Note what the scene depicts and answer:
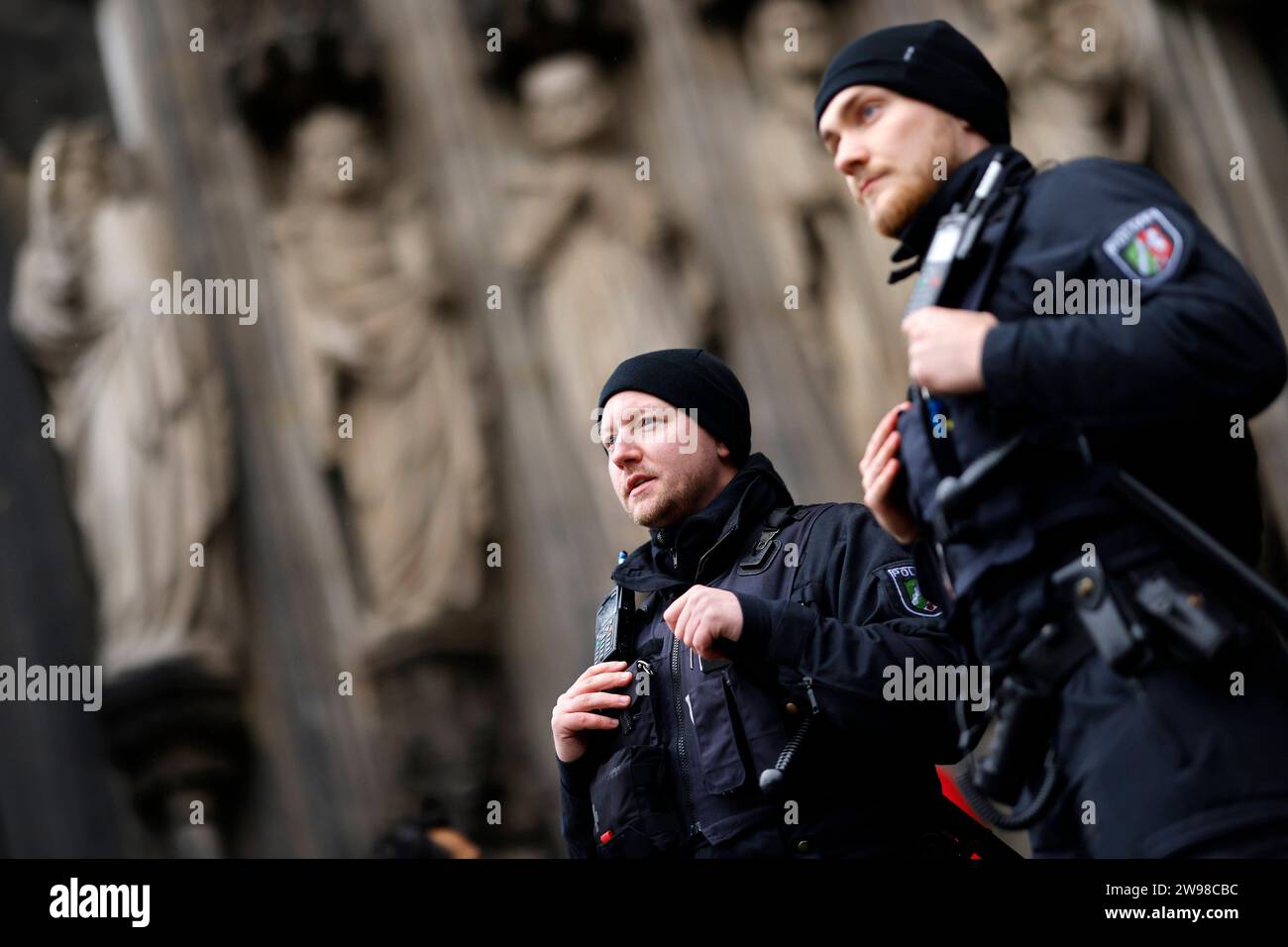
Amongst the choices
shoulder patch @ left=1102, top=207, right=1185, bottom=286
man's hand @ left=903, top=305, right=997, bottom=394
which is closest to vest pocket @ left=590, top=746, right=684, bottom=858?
man's hand @ left=903, top=305, right=997, bottom=394

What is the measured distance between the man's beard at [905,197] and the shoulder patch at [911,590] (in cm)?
52

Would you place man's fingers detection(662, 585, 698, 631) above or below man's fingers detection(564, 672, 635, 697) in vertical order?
above

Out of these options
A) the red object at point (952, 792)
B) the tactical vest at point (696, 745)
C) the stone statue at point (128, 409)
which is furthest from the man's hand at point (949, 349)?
the stone statue at point (128, 409)

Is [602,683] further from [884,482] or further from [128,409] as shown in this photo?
[128,409]

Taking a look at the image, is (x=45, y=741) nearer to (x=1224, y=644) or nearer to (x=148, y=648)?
(x=148, y=648)

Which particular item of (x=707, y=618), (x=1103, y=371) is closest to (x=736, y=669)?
(x=707, y=618)

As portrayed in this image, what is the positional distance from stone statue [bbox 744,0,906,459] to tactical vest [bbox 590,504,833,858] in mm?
3625

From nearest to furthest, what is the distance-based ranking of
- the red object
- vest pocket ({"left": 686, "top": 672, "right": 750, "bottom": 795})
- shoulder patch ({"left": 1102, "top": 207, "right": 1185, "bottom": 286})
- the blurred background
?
shoulder patch ({"left": 1102, "top": 207, "right": 1185, "bottom": 286}) → vest pocket ({"left": 686, "top": 672, "right": 750, "bottom": 795}) → the red object → the blurred background

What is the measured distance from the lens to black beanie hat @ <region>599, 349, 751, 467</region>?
2.75 meters

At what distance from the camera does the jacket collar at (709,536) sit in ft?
8.68

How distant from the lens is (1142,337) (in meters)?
2.01

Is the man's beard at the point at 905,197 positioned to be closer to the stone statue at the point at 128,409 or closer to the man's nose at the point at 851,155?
the man's nose at the point at 851,155

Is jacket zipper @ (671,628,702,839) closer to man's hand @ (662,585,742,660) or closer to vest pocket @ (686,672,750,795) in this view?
vest pocket @ (686,672,750,795)
